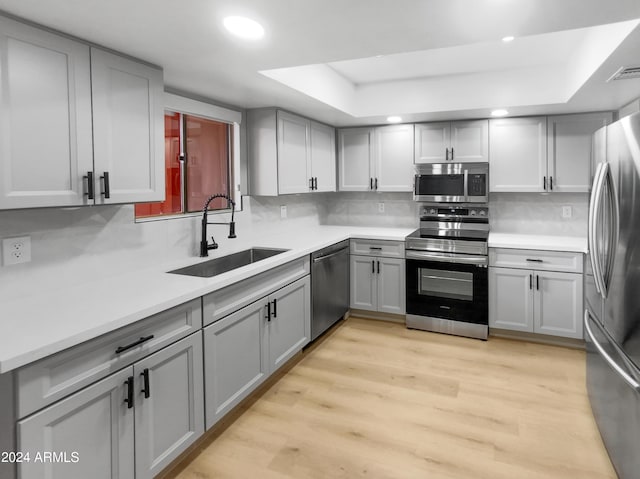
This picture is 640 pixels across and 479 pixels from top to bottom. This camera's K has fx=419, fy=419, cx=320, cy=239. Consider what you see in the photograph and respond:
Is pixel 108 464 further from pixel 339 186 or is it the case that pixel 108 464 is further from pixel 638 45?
pixel 339 186

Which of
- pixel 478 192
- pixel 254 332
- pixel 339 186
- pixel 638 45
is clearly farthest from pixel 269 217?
pixel 638 45

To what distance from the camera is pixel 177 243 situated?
281 centimetres

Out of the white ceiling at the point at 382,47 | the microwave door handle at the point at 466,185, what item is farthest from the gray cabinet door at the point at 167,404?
the microwave door handle at the point at 466,185

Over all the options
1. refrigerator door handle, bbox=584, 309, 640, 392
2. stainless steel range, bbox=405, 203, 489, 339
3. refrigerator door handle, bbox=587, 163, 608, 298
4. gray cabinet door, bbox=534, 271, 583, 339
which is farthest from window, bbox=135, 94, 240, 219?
gray cabinet door, bbox=534, 271, 583, 339

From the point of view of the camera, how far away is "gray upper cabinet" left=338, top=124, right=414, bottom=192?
4.33 meters

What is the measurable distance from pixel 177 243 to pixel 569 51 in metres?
3.14

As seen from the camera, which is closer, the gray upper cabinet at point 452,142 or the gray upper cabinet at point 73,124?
the gray upper cabinet at point 73,124

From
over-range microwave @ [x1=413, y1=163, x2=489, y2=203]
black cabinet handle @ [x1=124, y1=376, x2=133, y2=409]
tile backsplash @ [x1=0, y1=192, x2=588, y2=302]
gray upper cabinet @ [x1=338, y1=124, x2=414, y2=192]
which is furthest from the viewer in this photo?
gray upper cabinet @ [x1=338, y1=124, x2=414, y2=192]

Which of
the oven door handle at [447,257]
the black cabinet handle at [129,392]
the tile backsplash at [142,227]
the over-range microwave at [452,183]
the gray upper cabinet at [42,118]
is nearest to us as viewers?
the gray upper cabinet at [42,118]

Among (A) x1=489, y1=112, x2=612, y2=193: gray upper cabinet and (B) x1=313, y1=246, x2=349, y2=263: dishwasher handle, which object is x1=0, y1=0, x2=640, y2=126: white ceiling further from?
(B) x1=313, y1=246, x2=349, y2=263: dishwasher handle

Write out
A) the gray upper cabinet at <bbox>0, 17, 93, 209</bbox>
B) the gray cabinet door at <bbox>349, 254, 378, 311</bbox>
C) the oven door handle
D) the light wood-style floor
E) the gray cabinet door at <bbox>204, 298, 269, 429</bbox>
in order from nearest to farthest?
the gray upper cabinet at <bbox>0, 17, 93, 209</bbox> → the light wood-style floor → the gray cabinet door at <bbox>204, 298, 269, 429</bbox> → the oven door handle → the gray cabinet door at <bbox>349, 254, 378, 311</bbox>

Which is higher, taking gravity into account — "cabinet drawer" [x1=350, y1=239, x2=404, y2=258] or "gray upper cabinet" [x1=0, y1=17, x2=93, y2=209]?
"gray upper cabinet" [x1=0, y1=17, x2=93, y2=209]

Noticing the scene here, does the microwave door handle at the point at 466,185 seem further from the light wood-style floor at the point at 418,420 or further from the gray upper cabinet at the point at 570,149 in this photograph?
the light wood-style floor at the point at 418,420

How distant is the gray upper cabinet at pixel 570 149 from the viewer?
12.1ft
